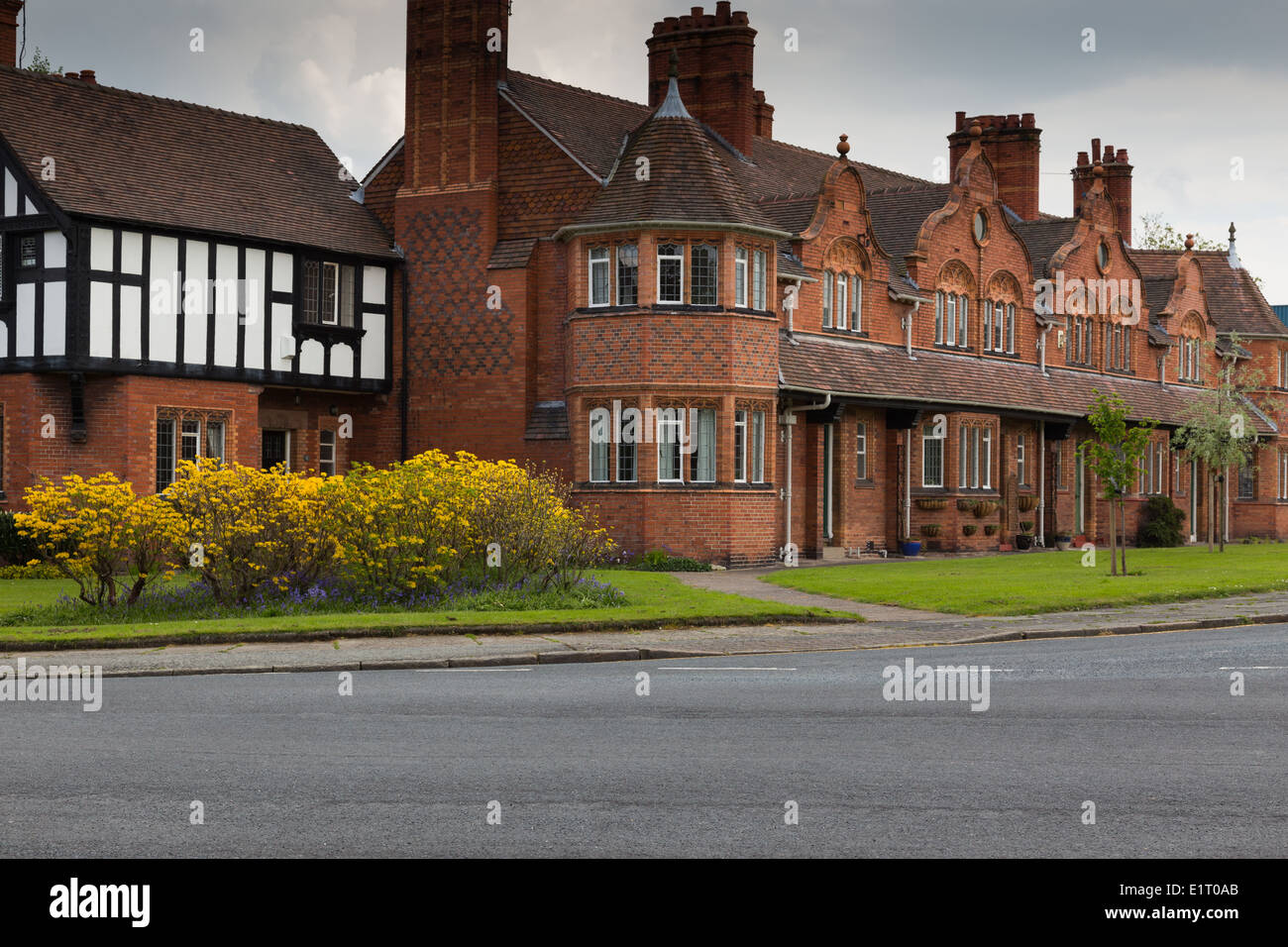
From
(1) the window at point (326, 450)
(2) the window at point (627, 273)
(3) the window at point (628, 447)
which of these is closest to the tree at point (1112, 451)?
(3) the window at point (628, 447)

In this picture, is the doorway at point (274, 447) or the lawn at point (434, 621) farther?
the doorway at point (274, 447)

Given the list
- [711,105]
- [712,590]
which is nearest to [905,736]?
[712,590]

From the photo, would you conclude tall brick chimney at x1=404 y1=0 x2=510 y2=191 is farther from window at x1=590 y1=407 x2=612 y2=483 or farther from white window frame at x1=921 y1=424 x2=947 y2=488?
white window frame at x1=921 y1=424 x2=947 y2=488

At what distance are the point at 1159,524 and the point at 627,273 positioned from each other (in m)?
22.7

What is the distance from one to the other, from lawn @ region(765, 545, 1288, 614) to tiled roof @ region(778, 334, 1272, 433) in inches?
172

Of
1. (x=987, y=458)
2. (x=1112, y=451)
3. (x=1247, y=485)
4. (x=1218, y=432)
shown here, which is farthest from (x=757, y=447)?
(x=1247, y=485)

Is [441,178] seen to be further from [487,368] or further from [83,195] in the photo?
[83,195]

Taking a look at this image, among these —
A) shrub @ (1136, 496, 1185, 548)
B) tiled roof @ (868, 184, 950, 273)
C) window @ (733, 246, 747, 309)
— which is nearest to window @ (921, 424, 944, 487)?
tiled roof @ (868, 184, 950, 273)

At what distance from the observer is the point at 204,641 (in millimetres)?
17906

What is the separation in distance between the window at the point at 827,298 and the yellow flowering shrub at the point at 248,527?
1785 centimetres

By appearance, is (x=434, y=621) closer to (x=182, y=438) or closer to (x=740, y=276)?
(x=182, y=438)

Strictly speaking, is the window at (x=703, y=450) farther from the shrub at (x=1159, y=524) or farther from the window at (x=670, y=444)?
the shrub at (x=1159, y=524)

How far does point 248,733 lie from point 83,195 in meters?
22.1

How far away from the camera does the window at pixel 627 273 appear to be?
106ft
